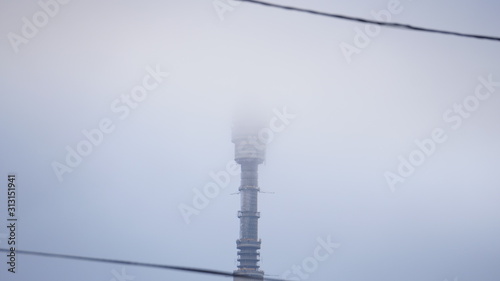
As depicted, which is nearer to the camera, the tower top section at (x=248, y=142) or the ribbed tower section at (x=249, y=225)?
the ribbed tower section at (x=249, y=225)

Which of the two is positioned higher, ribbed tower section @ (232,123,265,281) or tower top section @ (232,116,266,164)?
tower top section @ (232,116,266,164)

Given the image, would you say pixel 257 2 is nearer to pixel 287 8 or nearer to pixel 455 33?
pixel 287 8

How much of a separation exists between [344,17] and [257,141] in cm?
9662

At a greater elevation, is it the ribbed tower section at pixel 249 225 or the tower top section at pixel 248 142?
the tower top section at pixel 248 142

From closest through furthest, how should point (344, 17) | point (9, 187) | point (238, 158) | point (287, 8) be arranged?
point (344, 17) < point (287, 8) < point (9, 187) < point (238, 158)

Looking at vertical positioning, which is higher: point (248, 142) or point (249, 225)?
point (248, 142)

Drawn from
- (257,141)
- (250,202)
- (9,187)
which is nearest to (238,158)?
(257,141)

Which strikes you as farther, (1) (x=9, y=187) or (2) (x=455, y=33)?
(1) (x=9, y=187)

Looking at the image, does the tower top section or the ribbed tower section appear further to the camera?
the tower top section

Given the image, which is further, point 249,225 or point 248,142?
point 248,142

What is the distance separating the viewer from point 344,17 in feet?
27.5

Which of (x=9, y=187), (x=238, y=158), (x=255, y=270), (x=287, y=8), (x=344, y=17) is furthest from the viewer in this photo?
(x=238, y=158)

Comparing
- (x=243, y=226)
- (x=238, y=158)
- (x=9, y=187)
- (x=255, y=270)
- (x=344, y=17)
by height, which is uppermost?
(x=238, y=158)

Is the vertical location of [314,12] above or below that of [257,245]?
below
